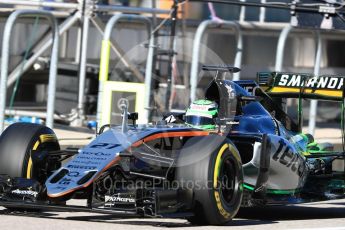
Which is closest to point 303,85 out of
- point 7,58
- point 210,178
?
point 210,178

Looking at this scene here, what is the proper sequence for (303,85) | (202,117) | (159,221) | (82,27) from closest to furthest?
(159,221), (202,117), (303,85), (82,27)

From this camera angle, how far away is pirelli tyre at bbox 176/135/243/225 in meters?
9.84

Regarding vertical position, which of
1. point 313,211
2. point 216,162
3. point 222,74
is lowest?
point 313,211

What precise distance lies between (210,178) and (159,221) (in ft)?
2.88

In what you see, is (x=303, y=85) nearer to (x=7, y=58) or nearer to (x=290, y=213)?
(x=290, y=213)

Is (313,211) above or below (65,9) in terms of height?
below

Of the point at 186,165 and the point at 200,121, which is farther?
the point at 200,121

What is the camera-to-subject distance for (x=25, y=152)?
35.5 feet

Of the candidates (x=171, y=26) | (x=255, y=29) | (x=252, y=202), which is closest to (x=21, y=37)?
(x=171, y=26)

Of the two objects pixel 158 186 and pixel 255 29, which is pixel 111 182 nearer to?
pixel 158 186

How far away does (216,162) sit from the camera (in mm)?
9945

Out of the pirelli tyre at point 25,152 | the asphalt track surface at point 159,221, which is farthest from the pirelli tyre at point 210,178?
the pirelli tyre at point 25,152

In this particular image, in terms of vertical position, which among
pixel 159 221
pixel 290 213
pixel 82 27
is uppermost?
pixel 82 27

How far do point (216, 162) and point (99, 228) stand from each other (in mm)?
1290
